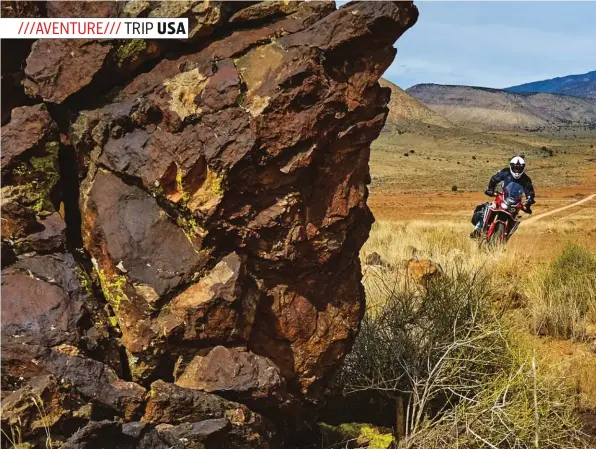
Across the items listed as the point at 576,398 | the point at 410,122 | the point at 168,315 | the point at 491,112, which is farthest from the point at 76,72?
the point at 491,112

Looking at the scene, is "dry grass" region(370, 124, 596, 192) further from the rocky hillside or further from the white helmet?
the rocky hillside

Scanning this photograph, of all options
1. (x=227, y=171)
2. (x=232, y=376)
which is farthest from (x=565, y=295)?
(x=227, y=171)

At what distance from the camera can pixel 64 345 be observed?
332cm

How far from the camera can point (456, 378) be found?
474 cm

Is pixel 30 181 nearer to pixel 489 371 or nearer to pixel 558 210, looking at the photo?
pixel 489 371

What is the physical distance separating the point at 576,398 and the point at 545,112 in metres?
186

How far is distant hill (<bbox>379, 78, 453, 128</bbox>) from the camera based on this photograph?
92.9 metres

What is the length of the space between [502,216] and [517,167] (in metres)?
0.84

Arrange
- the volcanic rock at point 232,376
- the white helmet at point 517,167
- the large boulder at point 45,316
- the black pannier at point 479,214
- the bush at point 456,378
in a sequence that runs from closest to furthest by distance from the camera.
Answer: the large boulder at point 45,316 → the volcanic rock at point 232,376 → the bush at point 456,378 → the white helmet at point 517,167 → the black pannier at point 479,214

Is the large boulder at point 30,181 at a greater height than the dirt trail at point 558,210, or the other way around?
the large boulder at point 30,181

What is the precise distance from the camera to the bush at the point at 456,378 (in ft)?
14.3

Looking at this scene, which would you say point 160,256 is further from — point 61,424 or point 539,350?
point 539,350

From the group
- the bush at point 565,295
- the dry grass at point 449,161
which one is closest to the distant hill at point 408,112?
the dry grass at point 449,161

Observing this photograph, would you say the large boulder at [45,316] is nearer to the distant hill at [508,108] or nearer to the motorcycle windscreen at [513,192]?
the motorcycle windscreen at [513,192]
